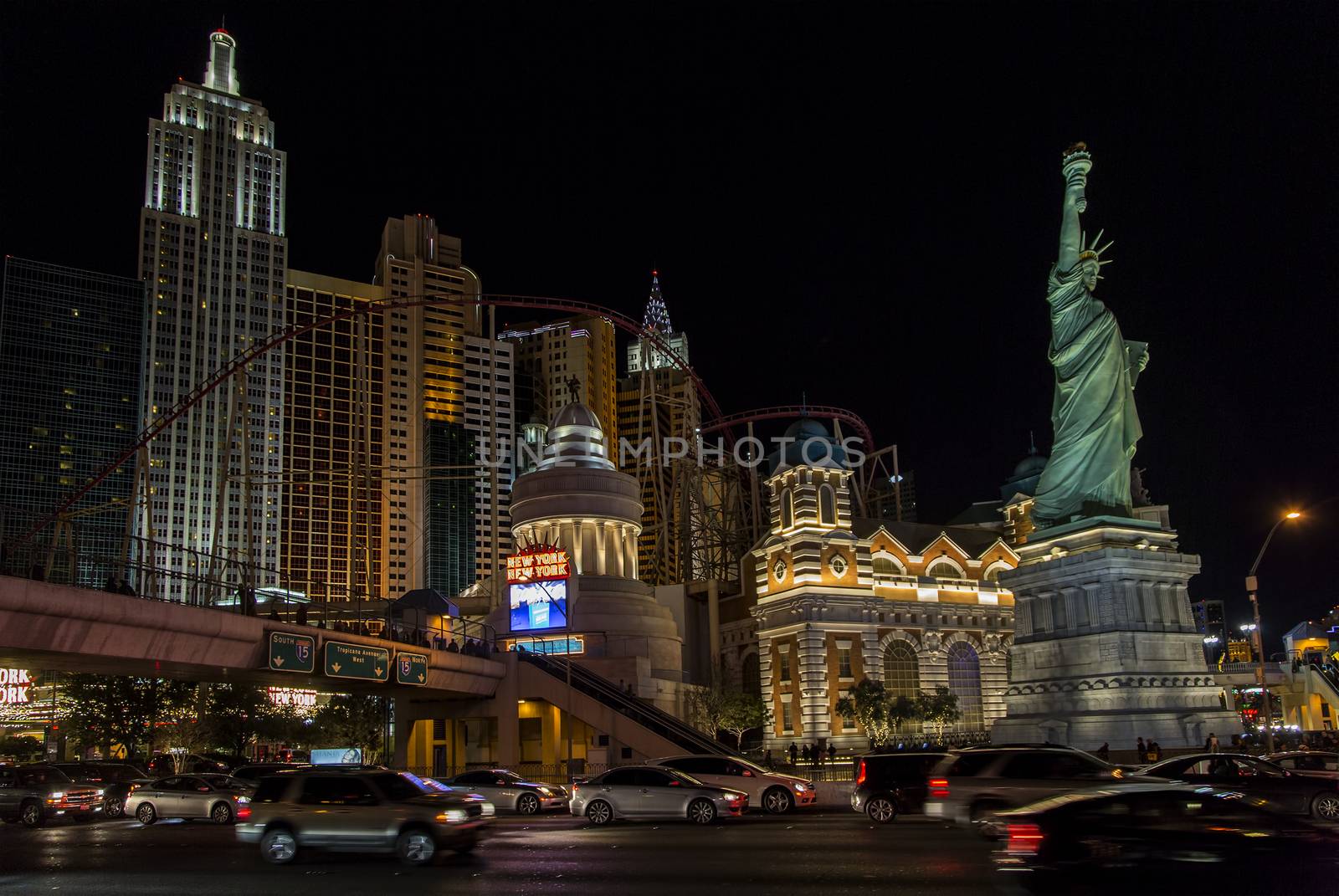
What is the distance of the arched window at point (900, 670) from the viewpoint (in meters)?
69.6

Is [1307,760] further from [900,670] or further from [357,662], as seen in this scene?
[900,670]

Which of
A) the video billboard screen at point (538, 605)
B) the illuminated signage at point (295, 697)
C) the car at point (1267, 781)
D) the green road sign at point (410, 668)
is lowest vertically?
the car at point (1267, 781)

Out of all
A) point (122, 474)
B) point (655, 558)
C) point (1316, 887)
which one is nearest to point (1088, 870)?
point (1316, 887)

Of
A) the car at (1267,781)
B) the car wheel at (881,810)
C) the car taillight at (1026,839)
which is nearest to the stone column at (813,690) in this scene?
the car wheel at (881,810)

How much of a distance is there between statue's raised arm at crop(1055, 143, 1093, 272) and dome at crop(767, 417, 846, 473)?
22.4 m

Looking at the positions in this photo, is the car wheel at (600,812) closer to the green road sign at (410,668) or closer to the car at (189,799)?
the car at (189,799)

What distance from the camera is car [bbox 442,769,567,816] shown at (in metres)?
30.9

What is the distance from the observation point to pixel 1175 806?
39.1 ft

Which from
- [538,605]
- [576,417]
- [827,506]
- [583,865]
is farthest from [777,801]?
[576,417]

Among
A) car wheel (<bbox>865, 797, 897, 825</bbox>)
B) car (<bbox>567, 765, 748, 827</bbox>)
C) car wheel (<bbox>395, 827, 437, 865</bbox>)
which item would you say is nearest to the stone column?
car (<bbox>567, 765, 748, 827</bbox>)

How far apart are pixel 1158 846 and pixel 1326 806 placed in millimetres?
12299

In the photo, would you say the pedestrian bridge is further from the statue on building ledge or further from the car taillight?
the statue on building ledge

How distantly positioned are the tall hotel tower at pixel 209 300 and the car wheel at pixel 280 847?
115730mm

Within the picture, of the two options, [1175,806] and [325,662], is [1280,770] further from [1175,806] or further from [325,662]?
[325,662]
